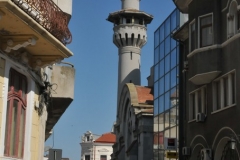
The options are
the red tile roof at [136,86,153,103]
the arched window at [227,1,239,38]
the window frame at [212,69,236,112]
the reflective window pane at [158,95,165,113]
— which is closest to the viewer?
the window frame at [212,69,236,112]

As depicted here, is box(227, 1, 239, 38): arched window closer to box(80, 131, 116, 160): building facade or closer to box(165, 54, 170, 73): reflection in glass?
box(165, 54, 170, 73): reflection in glass

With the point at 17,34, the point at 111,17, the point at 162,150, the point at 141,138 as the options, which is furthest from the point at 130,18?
the point at 17,34

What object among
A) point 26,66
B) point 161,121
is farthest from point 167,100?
point 26,66

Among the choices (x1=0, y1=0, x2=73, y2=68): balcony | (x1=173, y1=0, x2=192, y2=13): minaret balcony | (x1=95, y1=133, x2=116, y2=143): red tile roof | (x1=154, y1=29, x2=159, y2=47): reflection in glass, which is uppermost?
(x1=154, y1=29, x2=159, y2=47): reflection in glass

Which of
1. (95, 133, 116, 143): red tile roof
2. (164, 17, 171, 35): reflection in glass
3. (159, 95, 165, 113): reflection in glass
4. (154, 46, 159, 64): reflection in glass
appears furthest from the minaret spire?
(159, 95, 165, 113): reflection in glass

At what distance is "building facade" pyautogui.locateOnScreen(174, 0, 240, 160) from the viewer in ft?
69.4

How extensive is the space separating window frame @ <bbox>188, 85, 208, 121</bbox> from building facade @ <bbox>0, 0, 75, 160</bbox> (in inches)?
451

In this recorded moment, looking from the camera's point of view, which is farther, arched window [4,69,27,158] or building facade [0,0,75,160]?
arched window [4,69,27,158]

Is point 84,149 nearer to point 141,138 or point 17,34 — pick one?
point 141,138

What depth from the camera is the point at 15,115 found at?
12.1 metres

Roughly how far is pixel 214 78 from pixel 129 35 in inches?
2202

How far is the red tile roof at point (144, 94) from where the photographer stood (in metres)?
55.2

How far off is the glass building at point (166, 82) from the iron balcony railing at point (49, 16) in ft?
59.5

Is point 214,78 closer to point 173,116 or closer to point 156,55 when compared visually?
point 173,116
